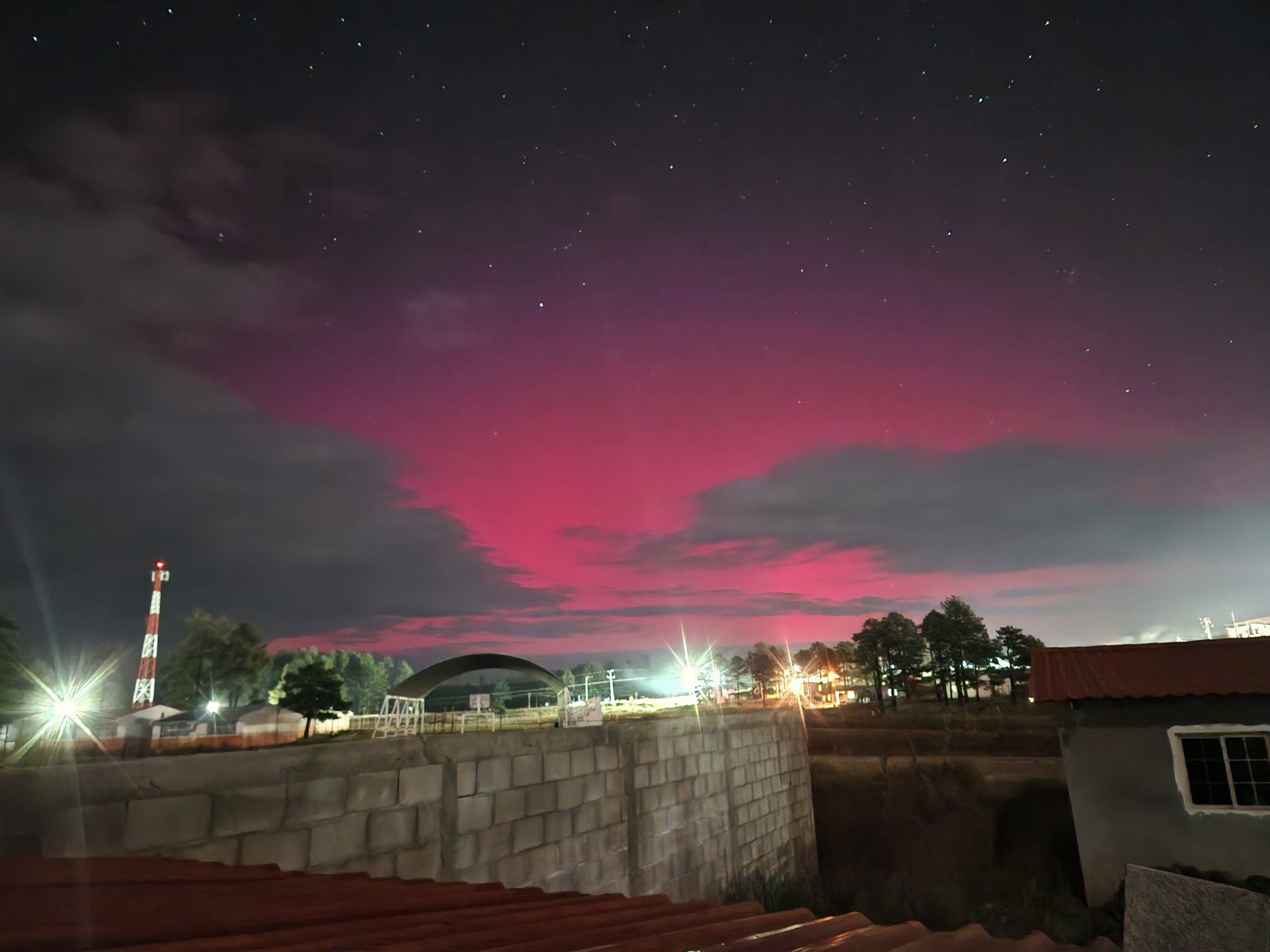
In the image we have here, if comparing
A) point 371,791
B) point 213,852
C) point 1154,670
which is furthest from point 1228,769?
point 213,852

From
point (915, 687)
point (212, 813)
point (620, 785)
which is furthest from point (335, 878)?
point (915, 687)

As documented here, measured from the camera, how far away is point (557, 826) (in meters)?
8.48

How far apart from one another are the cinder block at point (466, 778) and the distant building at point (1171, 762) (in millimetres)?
11096

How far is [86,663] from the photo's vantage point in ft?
279

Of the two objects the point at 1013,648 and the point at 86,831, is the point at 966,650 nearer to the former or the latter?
the point at 1013,648

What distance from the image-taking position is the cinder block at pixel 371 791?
605 centimetres

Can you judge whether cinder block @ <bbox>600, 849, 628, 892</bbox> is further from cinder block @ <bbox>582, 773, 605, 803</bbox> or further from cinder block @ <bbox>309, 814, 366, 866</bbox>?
cinder block @ <bbox>309, 814, 366, 866</bbox>

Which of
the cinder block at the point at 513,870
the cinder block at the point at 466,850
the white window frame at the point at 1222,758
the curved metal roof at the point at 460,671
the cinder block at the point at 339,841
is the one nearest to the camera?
the cinder block at the point at 339,841

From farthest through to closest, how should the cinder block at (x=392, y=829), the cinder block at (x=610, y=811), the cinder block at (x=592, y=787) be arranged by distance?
the cinder block at (x=610, y=811) → the cinder block at (x=592, y=787) → the cinder block at (x=392, y=829)

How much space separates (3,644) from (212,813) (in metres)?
50.3

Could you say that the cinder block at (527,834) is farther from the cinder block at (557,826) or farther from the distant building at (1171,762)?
the distant building at (1171,762)

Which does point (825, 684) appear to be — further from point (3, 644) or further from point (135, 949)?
point (135, 949)

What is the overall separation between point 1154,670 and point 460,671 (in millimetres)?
17758

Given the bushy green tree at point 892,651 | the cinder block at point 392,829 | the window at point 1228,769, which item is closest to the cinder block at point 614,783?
the cinder block at point 392,829
